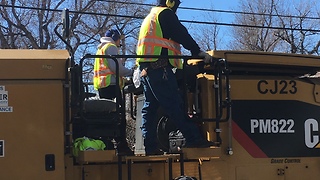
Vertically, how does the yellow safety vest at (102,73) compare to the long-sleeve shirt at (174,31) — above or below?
below

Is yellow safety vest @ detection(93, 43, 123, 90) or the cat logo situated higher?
yellow safety vest @ detection(93, 43, 123, 90)

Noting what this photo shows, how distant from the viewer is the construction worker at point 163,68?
17.6 feet

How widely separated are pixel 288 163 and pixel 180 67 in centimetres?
148

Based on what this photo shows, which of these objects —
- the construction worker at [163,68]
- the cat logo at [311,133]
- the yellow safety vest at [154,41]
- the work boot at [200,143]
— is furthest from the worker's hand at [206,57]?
the cat logo at [311,133]

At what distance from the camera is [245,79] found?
18.7 ft

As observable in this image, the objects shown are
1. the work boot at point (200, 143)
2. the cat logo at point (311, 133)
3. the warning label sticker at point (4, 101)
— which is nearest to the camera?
the warning label sticker at point (4, 101)

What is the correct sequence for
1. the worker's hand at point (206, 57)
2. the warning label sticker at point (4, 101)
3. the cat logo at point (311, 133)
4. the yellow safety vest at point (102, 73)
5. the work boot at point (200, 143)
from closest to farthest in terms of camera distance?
the warning label sticker at point (4, 101) < the work boot at point (200, 143) < the worker's hand at point (206, 57) < the cat logo at point (311, 133) < the yellow safety vest at point (102, 73)

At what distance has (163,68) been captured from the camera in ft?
17.8

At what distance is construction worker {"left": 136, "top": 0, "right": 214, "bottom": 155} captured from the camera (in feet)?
A: 17.6

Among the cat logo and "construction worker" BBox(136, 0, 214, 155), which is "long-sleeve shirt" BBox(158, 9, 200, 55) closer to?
"construction worker" BBox(136, 0, 214, 155)

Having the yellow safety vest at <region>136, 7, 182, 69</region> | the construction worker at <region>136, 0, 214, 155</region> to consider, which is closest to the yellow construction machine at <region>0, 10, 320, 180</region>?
the construction worker at <region>136, 0, 214, 155</region>

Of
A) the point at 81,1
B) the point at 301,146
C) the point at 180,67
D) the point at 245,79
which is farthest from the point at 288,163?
the point at 81,1

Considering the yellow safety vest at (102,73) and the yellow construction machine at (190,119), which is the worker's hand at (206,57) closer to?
the yellow construction machine at (190,119)

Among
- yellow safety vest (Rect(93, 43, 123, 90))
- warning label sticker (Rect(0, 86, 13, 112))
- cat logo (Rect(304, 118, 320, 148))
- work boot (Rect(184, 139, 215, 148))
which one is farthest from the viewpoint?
yellow safety vest (Rect(93, 43, 123, 90))
